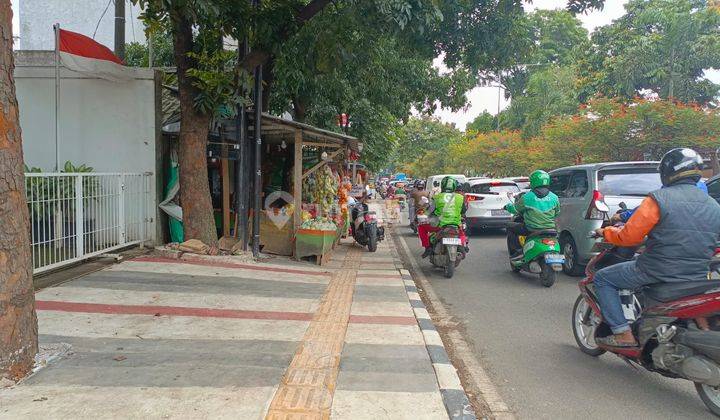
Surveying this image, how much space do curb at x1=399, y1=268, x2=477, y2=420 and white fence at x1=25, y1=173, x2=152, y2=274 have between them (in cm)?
446

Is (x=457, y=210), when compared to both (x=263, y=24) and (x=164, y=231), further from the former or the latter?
(x=164, y=231)

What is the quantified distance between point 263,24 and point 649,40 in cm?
2381

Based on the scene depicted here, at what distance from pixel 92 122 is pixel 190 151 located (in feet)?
6.16

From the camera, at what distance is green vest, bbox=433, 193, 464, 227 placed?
8992mm

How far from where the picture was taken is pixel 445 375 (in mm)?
4254

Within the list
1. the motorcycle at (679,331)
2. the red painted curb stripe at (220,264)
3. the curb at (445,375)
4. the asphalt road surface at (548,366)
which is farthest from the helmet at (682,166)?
the red painted curb stripe at (220,264)

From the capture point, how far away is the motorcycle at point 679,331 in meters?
3.53

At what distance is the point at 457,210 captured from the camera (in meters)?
9.05

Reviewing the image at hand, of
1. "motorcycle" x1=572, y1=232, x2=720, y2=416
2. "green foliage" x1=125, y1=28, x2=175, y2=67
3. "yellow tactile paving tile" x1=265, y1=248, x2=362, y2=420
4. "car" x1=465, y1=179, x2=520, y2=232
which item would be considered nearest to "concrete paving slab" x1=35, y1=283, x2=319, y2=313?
"yellow tactile paving tile" x1=265, y1=248, x2=362, y2=420

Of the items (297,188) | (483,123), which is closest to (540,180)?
(297,188)

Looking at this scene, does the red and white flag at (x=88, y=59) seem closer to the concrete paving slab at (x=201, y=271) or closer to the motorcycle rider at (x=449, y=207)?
the concrete paving slab at (x=201, y=271)

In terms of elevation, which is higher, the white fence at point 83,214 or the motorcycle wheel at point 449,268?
the white fence at point 83,214

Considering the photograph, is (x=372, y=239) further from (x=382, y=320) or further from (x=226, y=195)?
(x=382, y=320)

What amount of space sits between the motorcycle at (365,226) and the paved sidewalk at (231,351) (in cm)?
433
